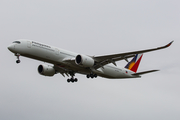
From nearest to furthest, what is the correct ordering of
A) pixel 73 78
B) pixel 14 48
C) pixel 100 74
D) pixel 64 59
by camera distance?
pixel 14 48 < pixel 64 59 < pixel 100 74 < pixel 73 78

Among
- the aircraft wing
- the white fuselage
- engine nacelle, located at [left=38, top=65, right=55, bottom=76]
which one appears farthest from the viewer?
engine nacelle, located at [left=38, top=65, right=55, bottom=76]

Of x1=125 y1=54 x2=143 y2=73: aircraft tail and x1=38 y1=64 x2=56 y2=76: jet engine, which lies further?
x1=125 y1=54 x2=143 y2=73: aircraft tail

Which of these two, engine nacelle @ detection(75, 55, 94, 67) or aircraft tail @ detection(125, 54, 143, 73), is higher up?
aircraft tail @ detection(125, 54, 143, 73)

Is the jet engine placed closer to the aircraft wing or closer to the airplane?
the airplane

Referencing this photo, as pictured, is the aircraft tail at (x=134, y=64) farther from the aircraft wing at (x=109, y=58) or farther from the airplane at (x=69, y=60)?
the aircraft wing at (x=109, y=58)

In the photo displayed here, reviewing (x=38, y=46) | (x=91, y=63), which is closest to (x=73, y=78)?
(x=91, y=63)

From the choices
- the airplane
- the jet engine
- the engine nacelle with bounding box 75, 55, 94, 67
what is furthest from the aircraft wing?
the jet engine

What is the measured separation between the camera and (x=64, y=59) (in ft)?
120

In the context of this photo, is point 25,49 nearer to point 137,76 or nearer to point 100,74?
point 100,74

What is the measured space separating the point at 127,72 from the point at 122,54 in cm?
964

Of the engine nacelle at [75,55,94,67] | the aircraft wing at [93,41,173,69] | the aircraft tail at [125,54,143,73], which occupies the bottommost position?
the engine nacelle at [75,55,94,67]

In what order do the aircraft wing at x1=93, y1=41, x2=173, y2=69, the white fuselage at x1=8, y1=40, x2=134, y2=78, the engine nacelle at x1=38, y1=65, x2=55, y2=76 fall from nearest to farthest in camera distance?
the white fuselage at x1=8, y1=40, x2=134, y2=78, the aircraft wing at x1=93, y1=41, x2=173, y2=69, the engine nacelle at x1=38, y1=65, x2=55, y2=76

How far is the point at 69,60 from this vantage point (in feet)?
119

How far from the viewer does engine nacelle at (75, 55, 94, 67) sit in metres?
35.8
